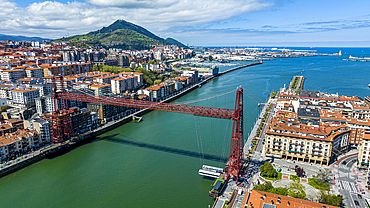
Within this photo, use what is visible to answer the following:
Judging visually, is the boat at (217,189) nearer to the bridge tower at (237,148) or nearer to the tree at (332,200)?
the bridge tower at (237,148)

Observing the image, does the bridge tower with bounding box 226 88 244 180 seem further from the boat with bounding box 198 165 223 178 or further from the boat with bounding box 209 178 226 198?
the boat with bounding box 209 178 226 198

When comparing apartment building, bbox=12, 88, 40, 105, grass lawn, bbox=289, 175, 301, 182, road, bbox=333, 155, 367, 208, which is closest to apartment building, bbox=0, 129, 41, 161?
apartment building, bbox=12, 88, 40, 105

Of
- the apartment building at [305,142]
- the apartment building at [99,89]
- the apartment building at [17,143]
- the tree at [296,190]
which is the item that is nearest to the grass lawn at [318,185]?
the tree at [296,190]

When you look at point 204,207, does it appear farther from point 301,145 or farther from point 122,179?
point 301,145

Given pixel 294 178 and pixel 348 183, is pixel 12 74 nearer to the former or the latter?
pixel 294 178

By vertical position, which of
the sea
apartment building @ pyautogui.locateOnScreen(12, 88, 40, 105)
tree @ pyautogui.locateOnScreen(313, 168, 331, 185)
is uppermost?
apartment building @ pyautogui.locateOnScreen(12, 88, 40, 105)

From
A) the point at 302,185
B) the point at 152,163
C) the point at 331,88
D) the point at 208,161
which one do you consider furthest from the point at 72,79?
the point at 331,88
